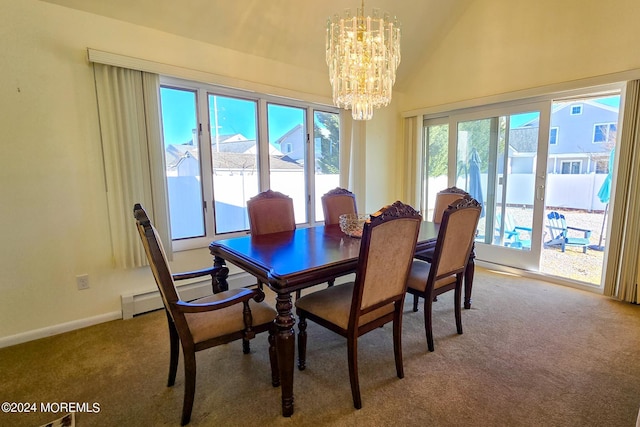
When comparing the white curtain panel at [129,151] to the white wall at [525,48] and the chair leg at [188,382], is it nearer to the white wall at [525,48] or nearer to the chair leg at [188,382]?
the chair leg at [188,382]

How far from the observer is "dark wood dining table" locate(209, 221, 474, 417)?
4.89ft

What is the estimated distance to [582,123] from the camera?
4.43m

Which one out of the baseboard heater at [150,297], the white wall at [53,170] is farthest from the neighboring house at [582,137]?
the white wall at [53,170]

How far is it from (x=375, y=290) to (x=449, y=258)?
81 cm

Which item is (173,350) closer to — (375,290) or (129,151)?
(375,290)

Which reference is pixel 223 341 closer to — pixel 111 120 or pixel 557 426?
pixel 557 426

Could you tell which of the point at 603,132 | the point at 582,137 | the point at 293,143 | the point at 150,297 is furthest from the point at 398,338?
the point at 582,137

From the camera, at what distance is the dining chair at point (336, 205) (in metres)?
2.97

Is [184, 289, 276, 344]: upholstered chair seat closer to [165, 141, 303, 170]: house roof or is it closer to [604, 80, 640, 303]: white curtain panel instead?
[165, 141, 303, 170]: house roof

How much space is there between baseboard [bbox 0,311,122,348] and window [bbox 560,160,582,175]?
616cm

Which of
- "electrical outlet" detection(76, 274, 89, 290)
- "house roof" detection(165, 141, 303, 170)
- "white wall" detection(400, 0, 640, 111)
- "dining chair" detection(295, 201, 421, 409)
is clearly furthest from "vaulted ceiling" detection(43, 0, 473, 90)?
"dining chair" detection(295, 201, 421, 409)

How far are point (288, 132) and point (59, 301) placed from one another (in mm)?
2763

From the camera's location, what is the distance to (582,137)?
4430mm

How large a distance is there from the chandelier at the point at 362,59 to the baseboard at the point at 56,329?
2.68 metres
